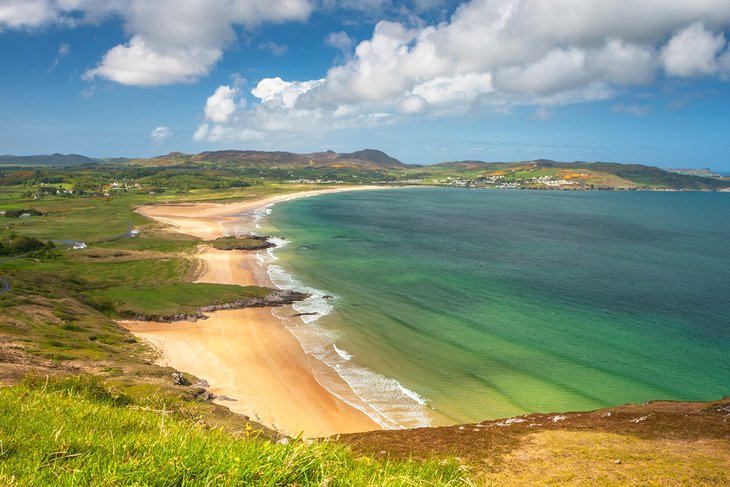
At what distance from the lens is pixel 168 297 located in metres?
42.7

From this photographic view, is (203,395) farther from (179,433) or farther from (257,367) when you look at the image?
(179,433)

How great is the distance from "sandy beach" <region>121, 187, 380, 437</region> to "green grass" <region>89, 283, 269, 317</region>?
2.15 m

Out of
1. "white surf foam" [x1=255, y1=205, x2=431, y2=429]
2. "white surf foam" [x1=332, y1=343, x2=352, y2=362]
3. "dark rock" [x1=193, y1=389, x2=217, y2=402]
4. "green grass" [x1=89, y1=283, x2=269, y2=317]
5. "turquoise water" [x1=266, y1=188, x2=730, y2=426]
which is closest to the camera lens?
"dark rock" [x1=193, y1=389, x2=217, y2=402]

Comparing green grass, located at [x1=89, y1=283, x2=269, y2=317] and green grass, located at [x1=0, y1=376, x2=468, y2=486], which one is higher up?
green grass, located at [x1=0, y1=376, x2=468, y2=486]

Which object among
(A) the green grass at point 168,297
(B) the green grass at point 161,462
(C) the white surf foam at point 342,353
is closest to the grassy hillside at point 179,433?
(B) the green grass at point 161,462

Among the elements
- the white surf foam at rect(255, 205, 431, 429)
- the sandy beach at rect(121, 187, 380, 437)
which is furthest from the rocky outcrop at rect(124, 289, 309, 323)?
the white surf foam at rect(255, 205, 431, 429)

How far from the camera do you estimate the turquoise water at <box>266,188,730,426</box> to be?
92.7 feet

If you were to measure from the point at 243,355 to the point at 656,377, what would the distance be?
102 ft

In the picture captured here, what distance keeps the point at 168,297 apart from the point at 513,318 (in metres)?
35.2

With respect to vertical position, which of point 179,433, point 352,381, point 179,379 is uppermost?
point 179,433

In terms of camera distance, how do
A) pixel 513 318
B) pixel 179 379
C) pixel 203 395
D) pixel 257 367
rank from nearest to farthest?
pixel 203 395 < pixel 179 379 < pixel 257 367 < pixel 513 318

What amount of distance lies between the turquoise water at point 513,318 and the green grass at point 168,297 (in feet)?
30.9

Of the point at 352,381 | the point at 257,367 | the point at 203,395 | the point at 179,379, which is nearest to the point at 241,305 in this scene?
the point at 257,367

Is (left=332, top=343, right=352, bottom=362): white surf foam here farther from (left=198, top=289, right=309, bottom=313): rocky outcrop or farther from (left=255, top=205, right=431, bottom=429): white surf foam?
(left=198, top=289, right=309, bottom=313): rocky outcrop
